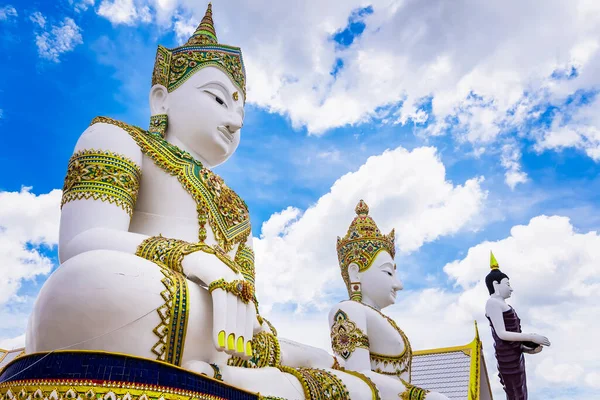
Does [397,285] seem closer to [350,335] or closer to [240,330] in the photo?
[350,335]

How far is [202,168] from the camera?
4.01 metres

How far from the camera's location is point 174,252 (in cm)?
292

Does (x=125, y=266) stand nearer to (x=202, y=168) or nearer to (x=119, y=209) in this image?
(x=119, y=209)

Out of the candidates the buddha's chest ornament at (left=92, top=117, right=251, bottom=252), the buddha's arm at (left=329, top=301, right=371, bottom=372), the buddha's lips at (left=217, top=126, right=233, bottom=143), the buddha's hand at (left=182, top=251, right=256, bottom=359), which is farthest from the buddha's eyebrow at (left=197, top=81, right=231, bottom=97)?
the buddha's arm at (left=329, top=301, right=371, bottom=372)

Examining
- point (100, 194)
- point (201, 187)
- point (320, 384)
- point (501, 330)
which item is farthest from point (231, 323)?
point (501, 330)

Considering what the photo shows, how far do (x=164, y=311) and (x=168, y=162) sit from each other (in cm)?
151

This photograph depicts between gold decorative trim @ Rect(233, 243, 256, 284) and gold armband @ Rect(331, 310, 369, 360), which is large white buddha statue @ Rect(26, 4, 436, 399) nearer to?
gold decorative trim @ Rect(233, 243, 256, 284)

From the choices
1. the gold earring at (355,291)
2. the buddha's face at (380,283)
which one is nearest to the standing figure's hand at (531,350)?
the buddha's face at (380,283)

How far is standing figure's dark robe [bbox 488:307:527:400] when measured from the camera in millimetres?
6402

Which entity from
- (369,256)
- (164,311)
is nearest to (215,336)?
(164,311)

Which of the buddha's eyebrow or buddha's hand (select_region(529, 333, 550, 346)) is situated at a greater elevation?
the buddha's eyebrow

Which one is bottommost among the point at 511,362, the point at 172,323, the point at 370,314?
the point at 172,323

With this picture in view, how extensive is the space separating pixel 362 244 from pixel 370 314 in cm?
109

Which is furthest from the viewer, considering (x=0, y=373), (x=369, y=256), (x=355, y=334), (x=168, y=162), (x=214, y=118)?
(x=369, y=256)
